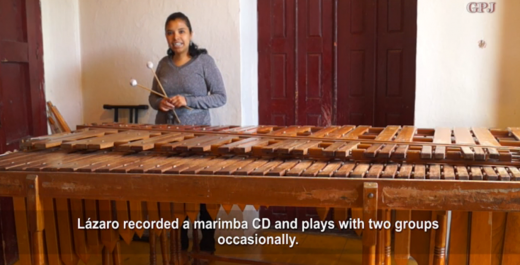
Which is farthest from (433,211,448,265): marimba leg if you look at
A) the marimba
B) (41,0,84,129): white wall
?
(41,0,84,129): white wall

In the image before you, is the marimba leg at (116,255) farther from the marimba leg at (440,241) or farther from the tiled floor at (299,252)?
the marimba leg at (440,241)

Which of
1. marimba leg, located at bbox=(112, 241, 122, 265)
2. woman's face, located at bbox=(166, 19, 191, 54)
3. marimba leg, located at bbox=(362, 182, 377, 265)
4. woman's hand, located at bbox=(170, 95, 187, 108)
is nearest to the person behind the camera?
marimba leg, located at bbox=(362, 182, 377, 265)

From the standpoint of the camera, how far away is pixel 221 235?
13.3 feet

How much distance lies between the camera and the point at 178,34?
3354mm

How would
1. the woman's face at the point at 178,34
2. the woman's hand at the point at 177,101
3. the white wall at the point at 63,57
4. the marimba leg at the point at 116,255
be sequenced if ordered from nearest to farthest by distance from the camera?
the marimba leg at the point at 116,255
the woman's hand at the point at 177,101
the woman's face at the point at 178,34
the white wall at the point at 63,57

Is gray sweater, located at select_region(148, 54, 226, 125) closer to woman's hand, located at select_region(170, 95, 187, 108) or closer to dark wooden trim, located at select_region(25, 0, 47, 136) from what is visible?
woman's hand, located at select_region(170, 95, 187, 108)

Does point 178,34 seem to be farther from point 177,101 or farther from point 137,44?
point 137,44

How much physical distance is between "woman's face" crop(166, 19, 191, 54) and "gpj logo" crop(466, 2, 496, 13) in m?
1.78

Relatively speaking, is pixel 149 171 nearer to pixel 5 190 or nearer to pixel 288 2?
pixel 5 190

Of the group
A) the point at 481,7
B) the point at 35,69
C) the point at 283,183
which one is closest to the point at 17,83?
the point at 35,69

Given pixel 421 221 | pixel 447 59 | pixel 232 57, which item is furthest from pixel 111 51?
pixel 421 221

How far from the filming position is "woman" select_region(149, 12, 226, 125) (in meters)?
3.36

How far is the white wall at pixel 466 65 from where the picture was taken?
129 inches

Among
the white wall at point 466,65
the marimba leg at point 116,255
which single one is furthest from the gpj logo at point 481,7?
the marimba leg at point 116,255
